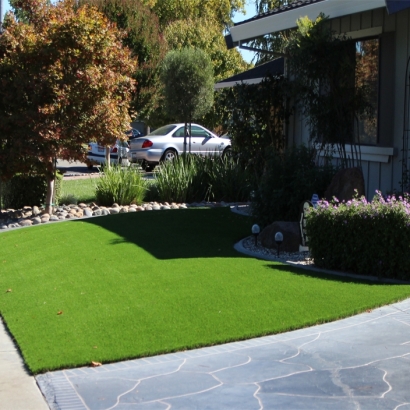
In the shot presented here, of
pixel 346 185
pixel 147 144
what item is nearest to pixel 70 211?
pixel 346 185

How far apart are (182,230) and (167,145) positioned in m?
14.5

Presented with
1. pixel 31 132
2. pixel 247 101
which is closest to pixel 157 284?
pixel 31 132

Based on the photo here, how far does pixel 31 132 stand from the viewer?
1233cm

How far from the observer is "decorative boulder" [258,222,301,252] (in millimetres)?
9297

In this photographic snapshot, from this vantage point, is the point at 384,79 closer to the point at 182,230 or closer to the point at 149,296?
the point at 182,230

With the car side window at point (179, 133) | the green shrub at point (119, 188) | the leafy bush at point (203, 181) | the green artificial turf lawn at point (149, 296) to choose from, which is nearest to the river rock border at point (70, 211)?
the green shrub at point (119, 188)

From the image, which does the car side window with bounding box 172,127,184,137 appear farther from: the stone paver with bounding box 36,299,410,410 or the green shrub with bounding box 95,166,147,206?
the stone paver with bounding box 36,299,410,410

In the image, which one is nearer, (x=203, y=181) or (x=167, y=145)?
(x=203, y=181)

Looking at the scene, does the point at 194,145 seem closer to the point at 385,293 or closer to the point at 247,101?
the point at 247,101

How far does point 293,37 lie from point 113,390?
7.98m

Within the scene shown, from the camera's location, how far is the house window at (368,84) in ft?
36.2

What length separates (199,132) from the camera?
85.2 ft

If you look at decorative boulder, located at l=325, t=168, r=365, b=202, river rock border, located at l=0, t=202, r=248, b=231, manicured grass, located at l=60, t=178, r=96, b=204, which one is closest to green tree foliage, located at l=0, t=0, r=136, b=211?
river rock border, located at l=0, t=202, r=248, b=231

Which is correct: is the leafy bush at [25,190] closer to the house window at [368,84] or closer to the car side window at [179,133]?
the house window at [368,84]
